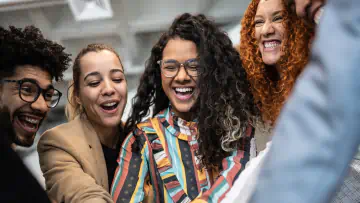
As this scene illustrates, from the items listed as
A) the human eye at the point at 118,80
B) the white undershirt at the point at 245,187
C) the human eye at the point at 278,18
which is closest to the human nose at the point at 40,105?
the human eye at the point at 118,80

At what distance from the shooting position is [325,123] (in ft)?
1.31

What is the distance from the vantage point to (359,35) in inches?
15.8

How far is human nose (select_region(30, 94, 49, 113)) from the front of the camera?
1841mm

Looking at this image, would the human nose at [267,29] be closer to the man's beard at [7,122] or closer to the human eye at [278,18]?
the human eye at [278,18]

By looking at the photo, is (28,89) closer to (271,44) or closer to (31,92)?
(31,92)

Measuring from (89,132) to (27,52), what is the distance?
48cm

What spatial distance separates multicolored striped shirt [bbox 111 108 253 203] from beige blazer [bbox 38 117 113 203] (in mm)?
118

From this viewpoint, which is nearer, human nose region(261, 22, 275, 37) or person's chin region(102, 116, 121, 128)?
human nose region(261, 22, 275, 37)

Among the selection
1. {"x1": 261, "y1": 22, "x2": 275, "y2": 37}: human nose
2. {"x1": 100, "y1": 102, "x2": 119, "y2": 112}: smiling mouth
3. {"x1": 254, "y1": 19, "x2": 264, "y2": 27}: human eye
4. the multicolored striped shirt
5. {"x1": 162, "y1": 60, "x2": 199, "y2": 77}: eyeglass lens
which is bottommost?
the multicolored striped shirt

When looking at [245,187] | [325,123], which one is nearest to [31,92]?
[245,187]

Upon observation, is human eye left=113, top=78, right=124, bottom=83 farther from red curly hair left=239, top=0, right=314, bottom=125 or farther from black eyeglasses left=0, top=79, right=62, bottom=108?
red curly hair left=239, top=0, right=314, bottom=125

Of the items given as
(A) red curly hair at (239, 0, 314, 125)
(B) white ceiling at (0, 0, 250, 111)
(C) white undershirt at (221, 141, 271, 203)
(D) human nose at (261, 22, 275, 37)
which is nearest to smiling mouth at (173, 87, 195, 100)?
(A) red curly hair at (239, 0, 314, 125)

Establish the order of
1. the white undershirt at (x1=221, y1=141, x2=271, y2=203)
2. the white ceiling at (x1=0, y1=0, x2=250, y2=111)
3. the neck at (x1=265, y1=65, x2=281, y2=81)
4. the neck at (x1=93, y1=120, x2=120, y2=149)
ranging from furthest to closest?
the white ceiling at (x1=0, y1=0, x2=250, y2=111) < the neck at (x1=93, y1=120, x2=120, y2=149) < the neck at (x1=265, y1=65, x2=281, y2=81) < the white undershirt at (x1=221, y1=141, x2=271, y2=203)

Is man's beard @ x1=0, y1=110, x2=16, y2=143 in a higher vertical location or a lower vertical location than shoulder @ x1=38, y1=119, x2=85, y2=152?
higher
